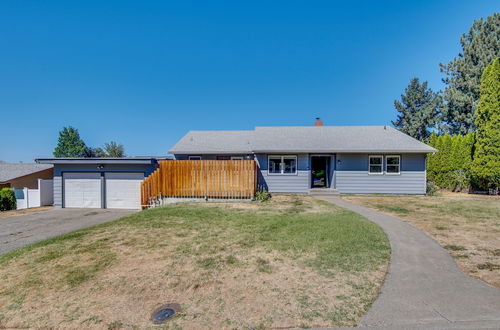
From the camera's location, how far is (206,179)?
39.2 ft

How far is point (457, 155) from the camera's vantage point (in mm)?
16234

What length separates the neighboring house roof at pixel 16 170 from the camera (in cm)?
1789

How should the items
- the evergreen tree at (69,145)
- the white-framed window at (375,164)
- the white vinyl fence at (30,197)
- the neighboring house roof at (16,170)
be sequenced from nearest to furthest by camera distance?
the white-framed window at (375,164) → the white vinyl fence at (30,197) → the neighboring house roof at (16,170) → the evergreen tree at (69,145)

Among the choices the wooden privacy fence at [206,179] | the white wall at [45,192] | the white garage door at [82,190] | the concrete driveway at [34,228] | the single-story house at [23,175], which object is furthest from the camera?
the single-story house at [23,175]

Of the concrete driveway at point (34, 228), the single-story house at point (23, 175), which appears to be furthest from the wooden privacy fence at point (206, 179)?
the single-story house at point (23, 175)

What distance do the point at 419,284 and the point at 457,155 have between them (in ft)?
58.8

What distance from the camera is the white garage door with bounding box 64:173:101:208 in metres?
13.6

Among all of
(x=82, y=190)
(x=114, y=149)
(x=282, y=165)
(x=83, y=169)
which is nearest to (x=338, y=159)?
(x=282, y=165)

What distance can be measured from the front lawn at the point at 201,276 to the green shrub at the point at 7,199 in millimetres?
13327

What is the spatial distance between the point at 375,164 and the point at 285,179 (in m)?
5.83

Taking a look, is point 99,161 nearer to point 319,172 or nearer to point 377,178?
point 319,172

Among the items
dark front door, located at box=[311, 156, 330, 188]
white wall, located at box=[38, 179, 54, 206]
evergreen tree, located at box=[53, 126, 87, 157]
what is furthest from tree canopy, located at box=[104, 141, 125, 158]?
dark front door, located at box=[311, 156, 330, 188]

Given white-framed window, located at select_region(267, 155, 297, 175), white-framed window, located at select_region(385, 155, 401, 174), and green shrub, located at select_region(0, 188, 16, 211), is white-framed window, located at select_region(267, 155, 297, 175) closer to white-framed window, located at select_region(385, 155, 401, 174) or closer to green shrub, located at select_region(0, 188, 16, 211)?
white-framed window, located at select_region(385, 155, 401, 174)

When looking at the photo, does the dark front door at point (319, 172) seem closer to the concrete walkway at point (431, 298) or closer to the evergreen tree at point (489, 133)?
the evergreen tree at point (489, 133)
